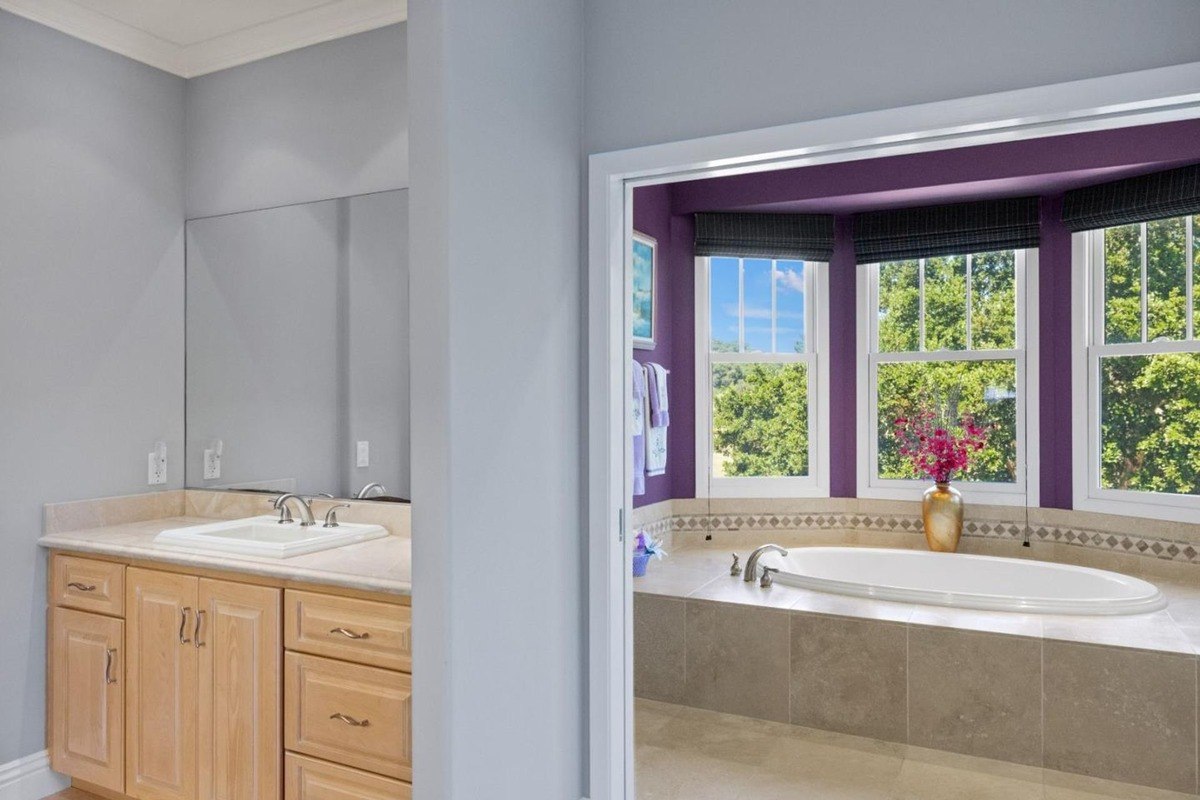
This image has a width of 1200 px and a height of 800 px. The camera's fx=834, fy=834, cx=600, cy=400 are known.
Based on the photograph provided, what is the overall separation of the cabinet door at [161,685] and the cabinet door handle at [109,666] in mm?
83

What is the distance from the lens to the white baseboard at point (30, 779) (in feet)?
8.80

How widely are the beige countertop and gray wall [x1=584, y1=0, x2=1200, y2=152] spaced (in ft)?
4.43

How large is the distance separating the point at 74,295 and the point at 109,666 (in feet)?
4.12

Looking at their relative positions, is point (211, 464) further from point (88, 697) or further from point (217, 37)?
point (217, 37)

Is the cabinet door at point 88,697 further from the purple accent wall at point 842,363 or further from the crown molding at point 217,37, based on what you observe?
the purple accent wall at point 842,363

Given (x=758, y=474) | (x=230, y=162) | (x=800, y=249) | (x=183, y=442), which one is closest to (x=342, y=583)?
(x=183, y=442)

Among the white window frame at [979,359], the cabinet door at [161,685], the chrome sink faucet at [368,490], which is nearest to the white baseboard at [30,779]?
the cabinet door at [161,685]

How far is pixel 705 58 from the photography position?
7.36ft

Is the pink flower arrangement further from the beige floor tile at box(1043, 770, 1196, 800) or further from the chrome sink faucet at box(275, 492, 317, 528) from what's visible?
the chrome sink faucet at box(275, 492, 317, 528)

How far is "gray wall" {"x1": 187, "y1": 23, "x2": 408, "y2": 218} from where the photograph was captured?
2902 mm

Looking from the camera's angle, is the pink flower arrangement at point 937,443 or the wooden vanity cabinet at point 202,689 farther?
the pink flower arrangement at point 937,443

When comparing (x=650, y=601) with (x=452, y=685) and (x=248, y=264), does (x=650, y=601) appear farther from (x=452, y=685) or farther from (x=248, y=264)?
(x=248, y=264)

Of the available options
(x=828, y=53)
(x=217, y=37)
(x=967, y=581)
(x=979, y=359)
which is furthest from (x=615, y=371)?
(x=979, y=359)

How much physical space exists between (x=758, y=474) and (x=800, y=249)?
4.17ft
